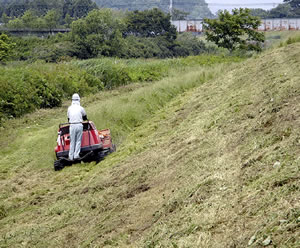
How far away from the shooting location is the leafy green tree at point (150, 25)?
60325 millimetres

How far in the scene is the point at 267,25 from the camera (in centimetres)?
5328

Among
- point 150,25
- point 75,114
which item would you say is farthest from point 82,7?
point 75,114

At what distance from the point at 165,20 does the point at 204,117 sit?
50000 millimetres

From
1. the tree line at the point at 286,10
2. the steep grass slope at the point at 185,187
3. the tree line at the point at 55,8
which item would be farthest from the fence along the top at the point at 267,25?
the steep grass slope at the point at 185,187

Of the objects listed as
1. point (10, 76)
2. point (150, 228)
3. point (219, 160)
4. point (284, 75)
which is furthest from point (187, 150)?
point (10, 76)

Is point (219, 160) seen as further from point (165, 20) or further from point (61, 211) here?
point (165, 20)

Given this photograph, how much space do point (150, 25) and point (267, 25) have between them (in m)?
15.5

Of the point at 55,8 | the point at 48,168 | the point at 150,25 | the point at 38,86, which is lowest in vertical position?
the point at 48,168

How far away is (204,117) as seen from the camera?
480 inches

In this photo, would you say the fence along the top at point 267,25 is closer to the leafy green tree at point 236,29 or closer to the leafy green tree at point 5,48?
the leafy green tree at point 236,29

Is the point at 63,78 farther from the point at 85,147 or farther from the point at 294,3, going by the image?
the point at 294,3

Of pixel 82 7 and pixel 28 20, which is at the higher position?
pixel 82 7

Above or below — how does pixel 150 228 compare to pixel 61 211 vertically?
above

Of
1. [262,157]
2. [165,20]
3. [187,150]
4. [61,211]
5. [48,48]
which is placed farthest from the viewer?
[165,20]
